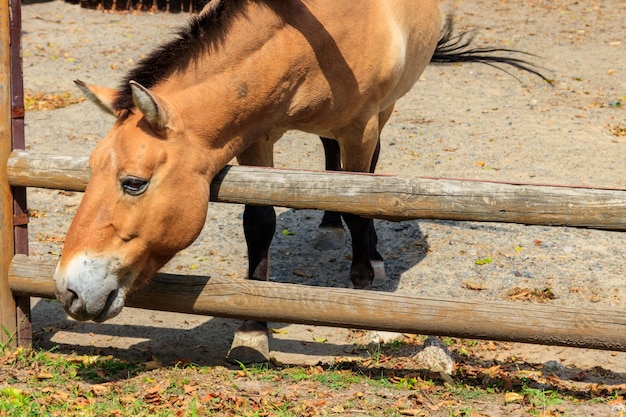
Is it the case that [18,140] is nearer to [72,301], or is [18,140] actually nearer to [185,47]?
[185,47]

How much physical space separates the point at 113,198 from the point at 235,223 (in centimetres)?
321

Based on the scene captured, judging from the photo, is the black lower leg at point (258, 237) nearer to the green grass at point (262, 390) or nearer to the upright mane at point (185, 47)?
the green grass at point (262, 390)

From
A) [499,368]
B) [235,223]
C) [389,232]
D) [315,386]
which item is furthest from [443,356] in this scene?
[235,223]

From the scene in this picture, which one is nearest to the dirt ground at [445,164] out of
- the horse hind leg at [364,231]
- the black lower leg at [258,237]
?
the horse hind leg at [364,231]

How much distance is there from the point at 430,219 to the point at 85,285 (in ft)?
5.87

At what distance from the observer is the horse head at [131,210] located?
122 inches

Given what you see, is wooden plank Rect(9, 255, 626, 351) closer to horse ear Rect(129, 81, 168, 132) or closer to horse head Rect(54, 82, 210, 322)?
horse head Rect(54, 82, 210, 322)

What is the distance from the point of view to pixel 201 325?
4746 mm

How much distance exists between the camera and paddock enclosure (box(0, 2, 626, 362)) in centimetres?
343

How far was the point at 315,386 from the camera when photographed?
11.9 feet

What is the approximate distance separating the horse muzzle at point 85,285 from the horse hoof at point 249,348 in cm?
111

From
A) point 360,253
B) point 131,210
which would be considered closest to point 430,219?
point 360,253

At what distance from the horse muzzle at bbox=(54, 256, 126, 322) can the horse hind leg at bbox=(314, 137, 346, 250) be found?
118 inches

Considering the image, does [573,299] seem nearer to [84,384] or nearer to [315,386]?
[315,386]
